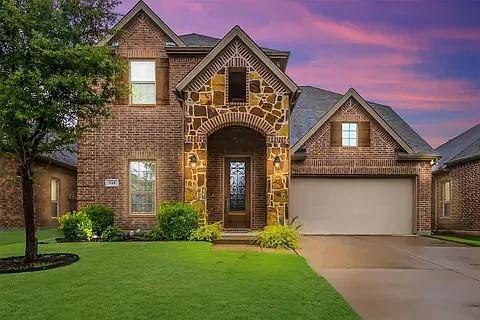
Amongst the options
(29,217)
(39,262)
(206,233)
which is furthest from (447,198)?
(29,217)

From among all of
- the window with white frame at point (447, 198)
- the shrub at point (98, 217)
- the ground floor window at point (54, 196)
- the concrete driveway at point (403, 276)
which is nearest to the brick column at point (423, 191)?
the window with white frame at point (447, 198)

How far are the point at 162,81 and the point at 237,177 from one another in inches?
173

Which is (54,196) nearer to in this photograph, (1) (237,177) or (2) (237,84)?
(1) (237,177)

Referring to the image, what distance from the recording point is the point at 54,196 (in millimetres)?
23438

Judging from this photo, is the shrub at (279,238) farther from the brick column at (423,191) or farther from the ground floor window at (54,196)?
the ground floor window at (54,196)

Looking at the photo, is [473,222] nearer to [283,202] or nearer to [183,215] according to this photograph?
[283,202]

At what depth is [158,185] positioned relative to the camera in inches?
651

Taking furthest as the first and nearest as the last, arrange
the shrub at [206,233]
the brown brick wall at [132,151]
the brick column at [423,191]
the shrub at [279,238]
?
the brick column at [423,191] < the brown brick wall at [132,151] < the shrub at [206,233] < the shrub at [279,238]

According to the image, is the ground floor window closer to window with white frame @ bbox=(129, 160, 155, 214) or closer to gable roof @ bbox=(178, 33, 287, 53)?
Answer: window with white frame @ bbox=(129, 160, 155, 214)

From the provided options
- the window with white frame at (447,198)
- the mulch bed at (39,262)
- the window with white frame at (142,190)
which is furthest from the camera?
the window with white frame at (447,198)

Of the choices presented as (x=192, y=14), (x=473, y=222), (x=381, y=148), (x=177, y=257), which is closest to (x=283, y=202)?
(x=177, y=257)

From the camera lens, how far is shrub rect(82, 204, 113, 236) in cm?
1495

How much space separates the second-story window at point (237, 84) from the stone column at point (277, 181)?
1.78 metres

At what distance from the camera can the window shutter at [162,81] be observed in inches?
656
